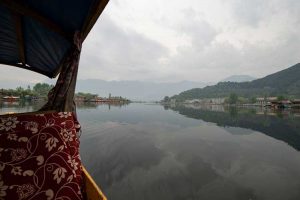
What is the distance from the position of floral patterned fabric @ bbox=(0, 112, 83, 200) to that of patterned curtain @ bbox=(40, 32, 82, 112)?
2.22 feet

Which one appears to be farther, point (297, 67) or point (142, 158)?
point (297, 67)

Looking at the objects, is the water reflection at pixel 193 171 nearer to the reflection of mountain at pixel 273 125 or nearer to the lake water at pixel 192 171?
the lake water at pixel 192 171

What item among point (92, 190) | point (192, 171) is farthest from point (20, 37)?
point (192, 171)

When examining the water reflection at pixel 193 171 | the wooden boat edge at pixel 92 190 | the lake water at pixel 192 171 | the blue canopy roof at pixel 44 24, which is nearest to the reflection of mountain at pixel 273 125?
the lake water at pixel 192 171

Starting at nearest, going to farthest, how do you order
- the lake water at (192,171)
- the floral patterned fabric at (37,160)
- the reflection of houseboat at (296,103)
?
the floral patterned fabric at (37,160) < the lake water at (192,171) < the reflection of houseboat at (296,103)

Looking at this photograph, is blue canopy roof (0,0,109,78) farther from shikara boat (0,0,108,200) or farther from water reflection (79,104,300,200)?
water reflection (79,104,300,200)

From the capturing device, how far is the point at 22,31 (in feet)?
11.3

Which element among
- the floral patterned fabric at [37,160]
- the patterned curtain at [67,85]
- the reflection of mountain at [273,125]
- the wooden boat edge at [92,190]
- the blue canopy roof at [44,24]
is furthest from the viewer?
the reflection of mountain at [273,125]

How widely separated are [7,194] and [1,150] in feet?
1.47

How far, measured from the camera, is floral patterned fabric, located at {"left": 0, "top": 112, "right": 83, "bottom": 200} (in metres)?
1.85

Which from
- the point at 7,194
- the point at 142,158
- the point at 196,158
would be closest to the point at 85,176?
the point at 7,194

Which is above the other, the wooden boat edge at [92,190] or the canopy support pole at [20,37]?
the canopy support pole at [20,37]

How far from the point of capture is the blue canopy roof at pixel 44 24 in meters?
2.51

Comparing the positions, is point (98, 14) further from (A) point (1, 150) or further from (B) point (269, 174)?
(B) point (269, 174)
